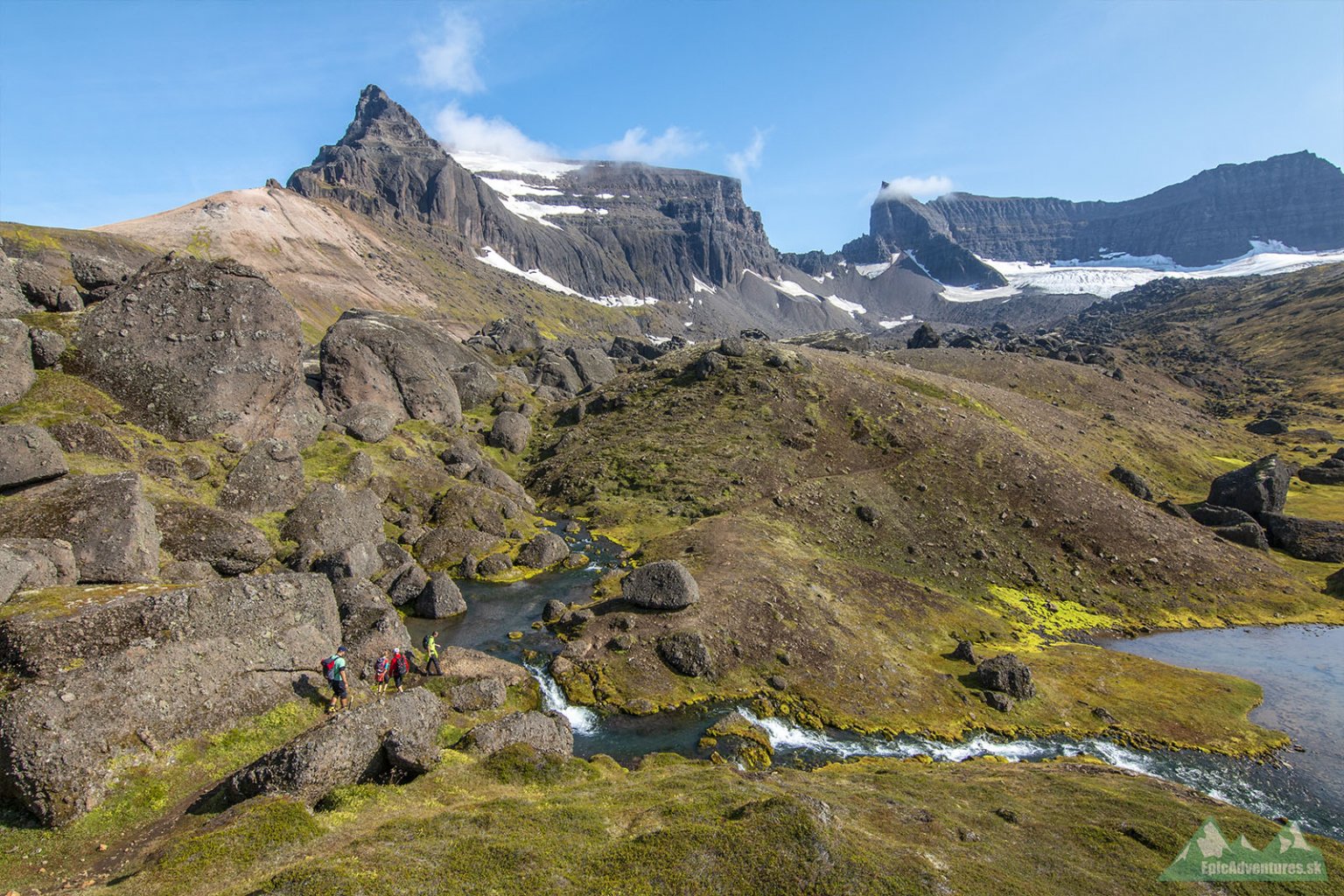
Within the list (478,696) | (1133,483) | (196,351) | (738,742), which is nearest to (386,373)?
(196,351)

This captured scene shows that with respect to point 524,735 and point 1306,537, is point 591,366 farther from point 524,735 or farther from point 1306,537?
point 1306,537

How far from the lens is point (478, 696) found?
116ft

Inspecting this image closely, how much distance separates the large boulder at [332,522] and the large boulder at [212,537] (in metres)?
4.86

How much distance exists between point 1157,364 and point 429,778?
242284mm

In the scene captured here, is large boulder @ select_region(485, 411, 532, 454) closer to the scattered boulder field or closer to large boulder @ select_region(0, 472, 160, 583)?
the scattered boulder field

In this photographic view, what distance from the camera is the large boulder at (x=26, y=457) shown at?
33.6 meters

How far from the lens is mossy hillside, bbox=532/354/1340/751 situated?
42406 mm

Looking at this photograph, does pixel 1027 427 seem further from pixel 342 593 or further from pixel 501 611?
pixel 342 593

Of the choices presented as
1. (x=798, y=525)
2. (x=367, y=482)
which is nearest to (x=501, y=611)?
(x=367, y=482)

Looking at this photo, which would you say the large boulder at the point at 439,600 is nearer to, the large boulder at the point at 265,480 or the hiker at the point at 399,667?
the hiker at the point at 399,667

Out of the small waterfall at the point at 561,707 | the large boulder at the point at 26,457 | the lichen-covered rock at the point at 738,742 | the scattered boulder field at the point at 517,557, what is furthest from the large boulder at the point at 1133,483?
the large boulder at the point at 26,457

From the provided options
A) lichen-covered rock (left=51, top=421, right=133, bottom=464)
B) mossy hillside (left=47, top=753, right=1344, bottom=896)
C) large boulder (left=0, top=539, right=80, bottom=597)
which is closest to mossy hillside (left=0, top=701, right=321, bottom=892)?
mossy hillside (left=47, top=753, right=1344, bottom=896)

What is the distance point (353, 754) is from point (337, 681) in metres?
6.39

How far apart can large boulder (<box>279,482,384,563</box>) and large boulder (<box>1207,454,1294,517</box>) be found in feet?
342
